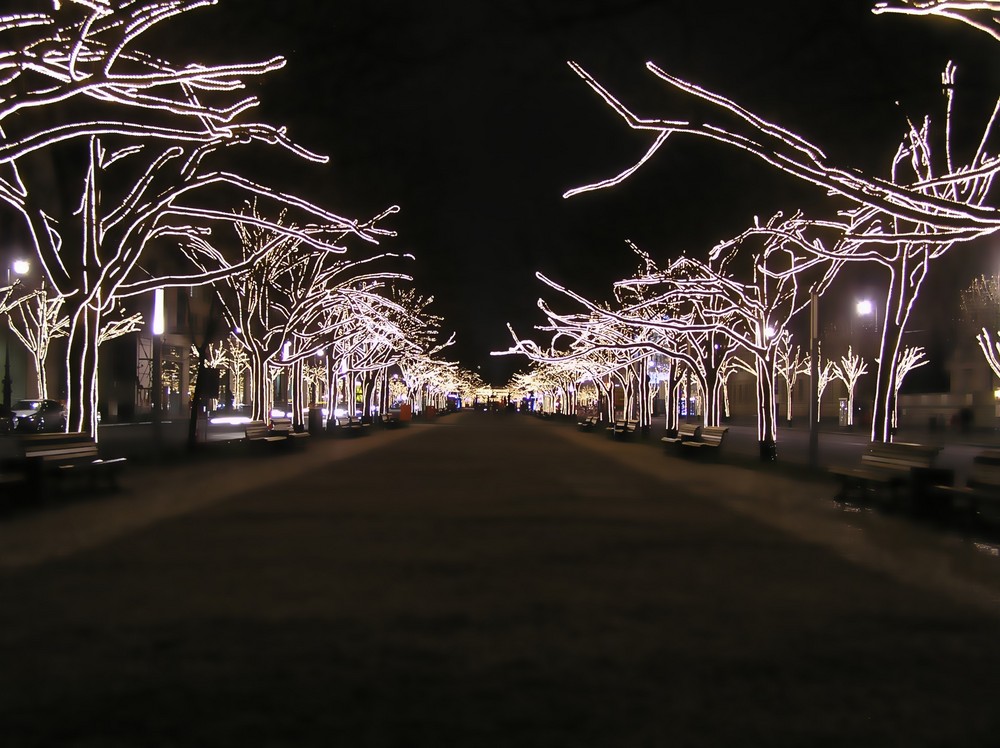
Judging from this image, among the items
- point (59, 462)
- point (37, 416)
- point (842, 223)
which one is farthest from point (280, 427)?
point (37, 416)

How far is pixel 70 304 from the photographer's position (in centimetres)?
1880

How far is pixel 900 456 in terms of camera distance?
46.5 ft

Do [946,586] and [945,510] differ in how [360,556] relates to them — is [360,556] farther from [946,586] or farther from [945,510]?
[945,510]

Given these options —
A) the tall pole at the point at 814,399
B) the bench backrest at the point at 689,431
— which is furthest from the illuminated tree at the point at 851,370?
the tall pole at the point at 814,399

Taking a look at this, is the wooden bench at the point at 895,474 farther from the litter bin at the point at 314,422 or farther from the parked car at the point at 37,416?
the parked car at the point at 37,416

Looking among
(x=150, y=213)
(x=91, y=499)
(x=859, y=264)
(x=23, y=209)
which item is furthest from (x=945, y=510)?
(x=859, y=264)

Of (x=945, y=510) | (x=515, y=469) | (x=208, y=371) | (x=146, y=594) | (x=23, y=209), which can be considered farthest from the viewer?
(x=208, y=371)

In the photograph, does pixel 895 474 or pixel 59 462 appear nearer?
pixel 895 474

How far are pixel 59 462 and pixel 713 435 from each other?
17.7m

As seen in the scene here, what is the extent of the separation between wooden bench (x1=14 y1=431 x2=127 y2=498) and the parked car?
2823 centimetres

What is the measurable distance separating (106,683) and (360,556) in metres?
4.29

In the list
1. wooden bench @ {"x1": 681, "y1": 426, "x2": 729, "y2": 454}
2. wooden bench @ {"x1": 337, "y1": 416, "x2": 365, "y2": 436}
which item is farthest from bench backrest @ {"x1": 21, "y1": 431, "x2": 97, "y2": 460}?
wooden bench @ {"x1": 337, "y1": 416, "x2": 365, "y2": 436}

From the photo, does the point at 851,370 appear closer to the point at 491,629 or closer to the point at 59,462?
the point at 59,462

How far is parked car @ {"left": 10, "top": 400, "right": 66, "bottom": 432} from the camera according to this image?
43.1 m
